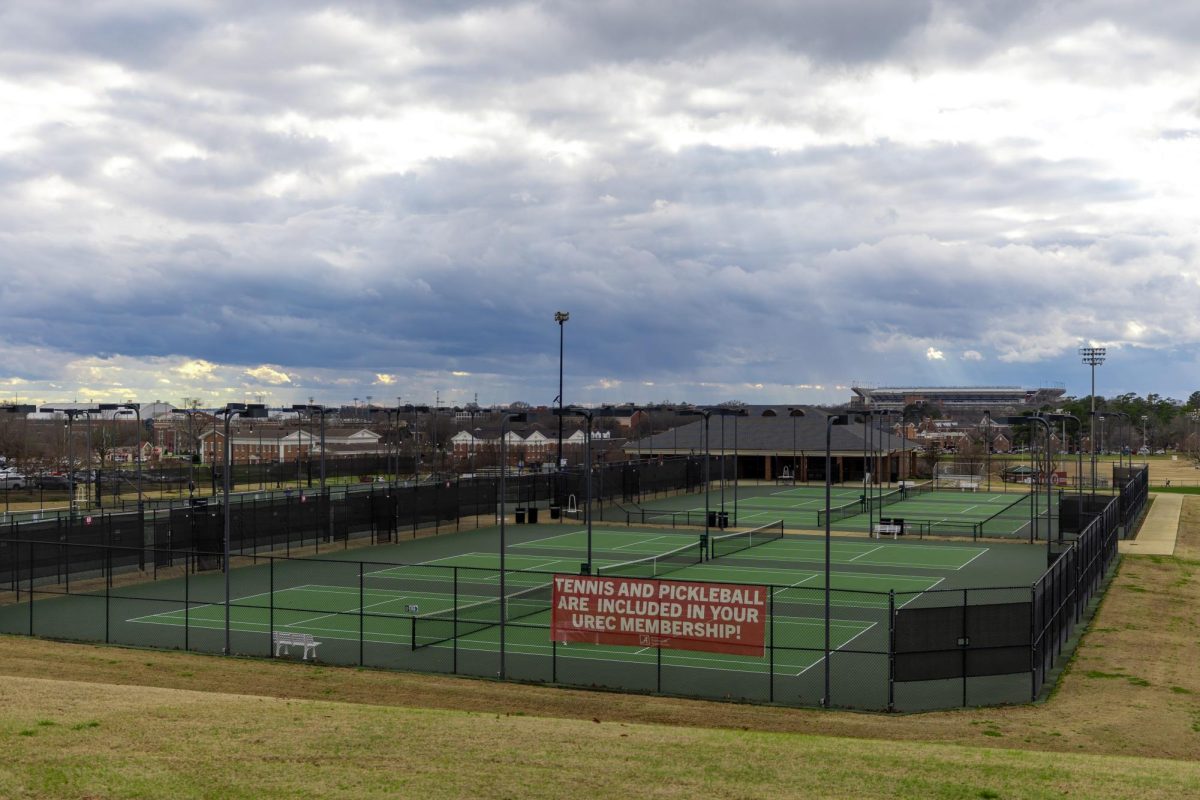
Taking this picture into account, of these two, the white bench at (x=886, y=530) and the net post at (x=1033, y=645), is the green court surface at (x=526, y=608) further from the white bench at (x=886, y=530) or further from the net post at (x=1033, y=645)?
the white bench at (x=886, y=530)

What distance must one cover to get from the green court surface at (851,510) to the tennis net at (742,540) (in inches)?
91.4

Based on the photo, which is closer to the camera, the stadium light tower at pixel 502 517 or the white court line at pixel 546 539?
the stadium light tower at pixel 502 517

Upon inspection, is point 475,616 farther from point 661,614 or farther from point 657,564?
point 657,564

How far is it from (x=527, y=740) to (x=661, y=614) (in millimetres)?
8675

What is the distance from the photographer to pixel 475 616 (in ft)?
118

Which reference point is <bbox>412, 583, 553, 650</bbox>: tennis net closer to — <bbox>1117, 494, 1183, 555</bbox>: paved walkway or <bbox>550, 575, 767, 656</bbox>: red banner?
<bbox>550, 575, 767, 656</bbox>: red banner

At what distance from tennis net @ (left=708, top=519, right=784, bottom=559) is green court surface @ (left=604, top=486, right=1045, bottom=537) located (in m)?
2.32

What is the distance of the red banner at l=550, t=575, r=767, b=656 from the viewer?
26.2 metres

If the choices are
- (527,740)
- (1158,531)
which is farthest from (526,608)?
(1158,531)

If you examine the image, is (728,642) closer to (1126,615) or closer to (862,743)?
(862,743)

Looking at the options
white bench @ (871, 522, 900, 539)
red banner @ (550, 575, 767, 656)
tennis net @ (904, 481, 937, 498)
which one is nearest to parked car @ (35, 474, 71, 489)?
white bench @ (871, 522, 900, 539)

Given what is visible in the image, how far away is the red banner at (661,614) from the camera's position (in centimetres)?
2616

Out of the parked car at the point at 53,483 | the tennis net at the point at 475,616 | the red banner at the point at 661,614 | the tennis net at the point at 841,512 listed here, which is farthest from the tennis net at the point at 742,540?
the parked car at the point at 53,483

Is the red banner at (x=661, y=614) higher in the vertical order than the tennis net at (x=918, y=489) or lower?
higher
